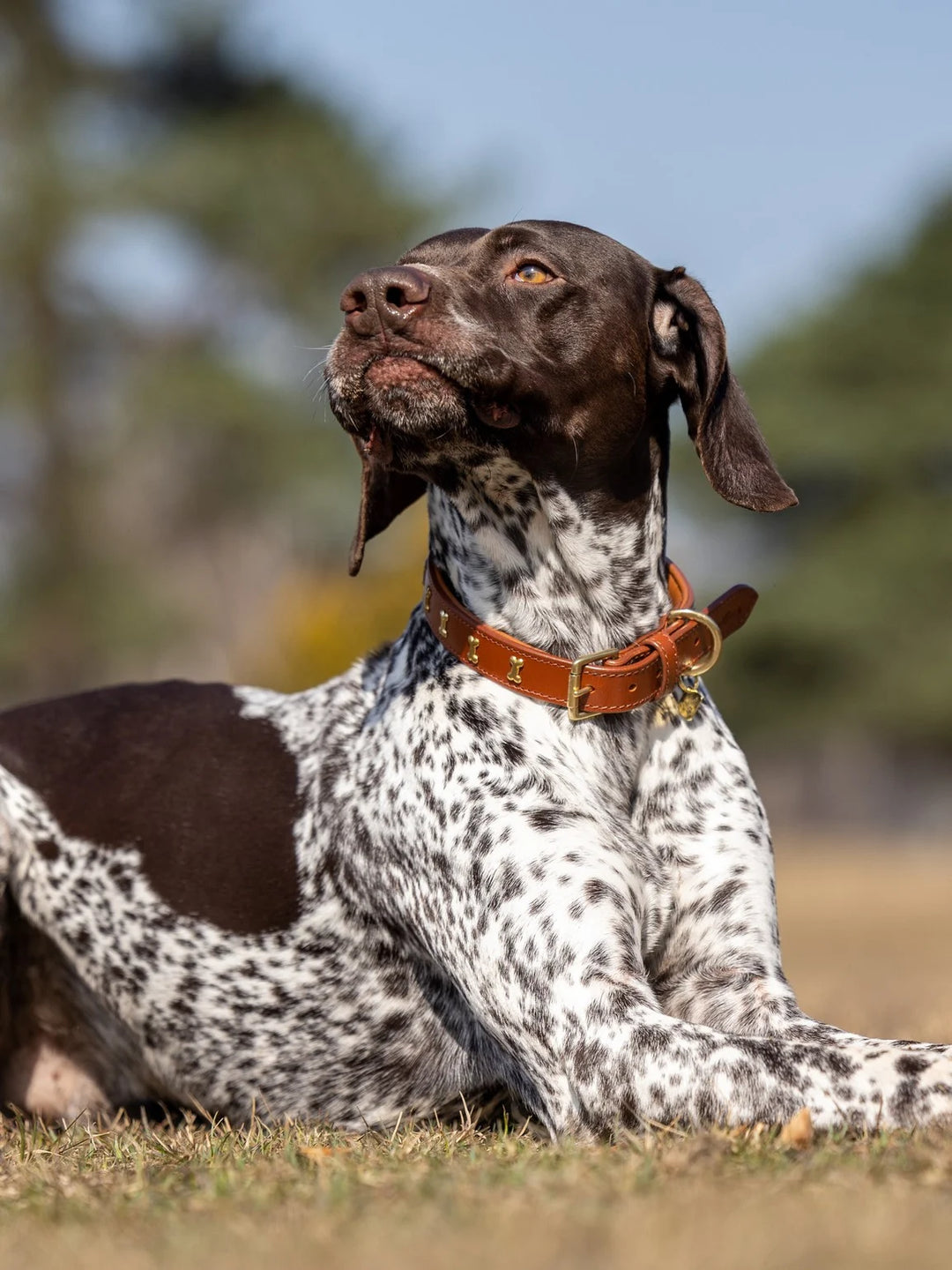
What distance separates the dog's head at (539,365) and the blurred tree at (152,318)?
23583mm

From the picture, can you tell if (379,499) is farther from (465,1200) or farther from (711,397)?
A: (465,1200)

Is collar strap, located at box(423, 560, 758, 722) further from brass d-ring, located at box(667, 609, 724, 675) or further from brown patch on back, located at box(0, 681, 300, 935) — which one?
brown patch on back, located at box(0, 681, 300, 935)

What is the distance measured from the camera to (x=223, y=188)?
27750 mm

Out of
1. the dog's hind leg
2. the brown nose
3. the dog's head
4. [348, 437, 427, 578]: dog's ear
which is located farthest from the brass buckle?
the dog's hind leg

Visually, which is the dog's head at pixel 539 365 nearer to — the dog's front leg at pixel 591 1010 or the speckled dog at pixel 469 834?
the speckled dog at pixel 469 834

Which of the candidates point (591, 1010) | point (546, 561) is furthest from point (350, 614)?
point (591, 1010)

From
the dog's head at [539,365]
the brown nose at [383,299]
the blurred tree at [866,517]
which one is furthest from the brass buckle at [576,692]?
the blurred tree at [866,517]

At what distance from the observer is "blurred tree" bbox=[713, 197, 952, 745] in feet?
117

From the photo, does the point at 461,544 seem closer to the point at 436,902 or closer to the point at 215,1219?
the point at 436,902

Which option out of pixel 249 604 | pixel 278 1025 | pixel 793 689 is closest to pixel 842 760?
Answer: pixel 793 689

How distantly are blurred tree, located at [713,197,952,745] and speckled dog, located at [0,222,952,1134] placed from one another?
3137 centimetres

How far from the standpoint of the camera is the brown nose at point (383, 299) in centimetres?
380

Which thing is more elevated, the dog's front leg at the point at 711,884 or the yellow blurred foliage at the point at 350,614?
the yellow blurred foliage at the point at 350,614

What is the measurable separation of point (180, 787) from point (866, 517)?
33.6m
